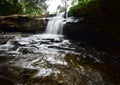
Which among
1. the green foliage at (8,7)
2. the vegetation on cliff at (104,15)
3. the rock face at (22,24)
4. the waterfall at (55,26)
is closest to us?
the vegetation on cliff at (104,15)

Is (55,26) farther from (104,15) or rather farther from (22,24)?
(104,15)

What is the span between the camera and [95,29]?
351 inches

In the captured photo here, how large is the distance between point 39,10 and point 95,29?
1950 cm

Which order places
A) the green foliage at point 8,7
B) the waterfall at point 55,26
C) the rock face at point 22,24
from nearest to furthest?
the waterfall at point 55,26 → the rock face at point 22,24 → the green foliage at point 8,7

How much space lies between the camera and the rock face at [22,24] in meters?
13.3

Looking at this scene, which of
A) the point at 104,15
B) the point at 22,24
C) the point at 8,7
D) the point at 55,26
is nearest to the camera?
the point at 104,15

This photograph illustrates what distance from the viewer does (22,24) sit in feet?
44.5

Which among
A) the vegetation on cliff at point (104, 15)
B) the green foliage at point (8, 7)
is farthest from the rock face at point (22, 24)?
the vegetation on cliff at point (104, 15)

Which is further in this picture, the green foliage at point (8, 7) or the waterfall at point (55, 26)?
the green foliage at point (8, 7)

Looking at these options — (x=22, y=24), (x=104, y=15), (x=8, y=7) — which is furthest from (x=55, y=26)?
(x=8, y=7)

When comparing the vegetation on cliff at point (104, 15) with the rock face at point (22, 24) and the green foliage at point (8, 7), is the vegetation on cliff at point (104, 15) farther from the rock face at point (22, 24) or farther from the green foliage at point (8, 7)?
the green foliage at point (8, 7)

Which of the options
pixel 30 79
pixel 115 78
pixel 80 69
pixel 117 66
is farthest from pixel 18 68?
pixel 117 66

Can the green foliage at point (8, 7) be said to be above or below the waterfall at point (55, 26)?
above

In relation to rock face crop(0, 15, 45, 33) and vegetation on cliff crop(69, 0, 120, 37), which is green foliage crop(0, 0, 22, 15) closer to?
rock face crop(0, 15, 45, 33)
